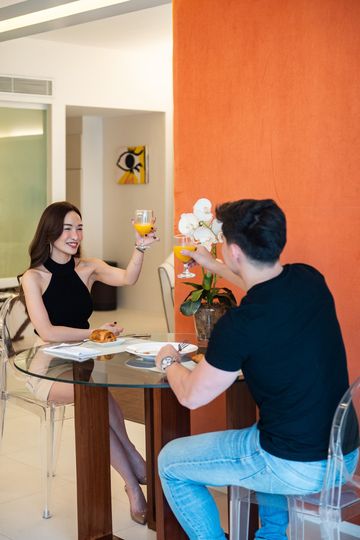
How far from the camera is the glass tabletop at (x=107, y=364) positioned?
2.63 m

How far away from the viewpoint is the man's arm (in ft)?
7.32

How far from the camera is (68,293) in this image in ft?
12.2

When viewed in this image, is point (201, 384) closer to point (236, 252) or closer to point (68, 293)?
point (236, 252)

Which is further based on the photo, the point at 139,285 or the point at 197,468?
the point at 139,285

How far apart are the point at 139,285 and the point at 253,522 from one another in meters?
7.12

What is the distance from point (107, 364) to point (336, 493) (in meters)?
0.96

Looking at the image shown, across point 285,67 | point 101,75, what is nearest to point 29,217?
point 101,75

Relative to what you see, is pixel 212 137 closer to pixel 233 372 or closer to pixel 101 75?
pixel 233 372

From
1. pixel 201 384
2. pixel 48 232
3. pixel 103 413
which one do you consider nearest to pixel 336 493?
pixel 201 384

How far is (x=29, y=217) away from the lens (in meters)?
8.27

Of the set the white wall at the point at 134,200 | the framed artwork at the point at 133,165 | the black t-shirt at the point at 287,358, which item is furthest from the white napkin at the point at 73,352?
the framed artwork at the point at 133,165

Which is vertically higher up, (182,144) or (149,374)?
(182,144)

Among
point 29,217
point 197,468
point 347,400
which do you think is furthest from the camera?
point 29,217

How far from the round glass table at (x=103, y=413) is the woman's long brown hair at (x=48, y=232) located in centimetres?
62
